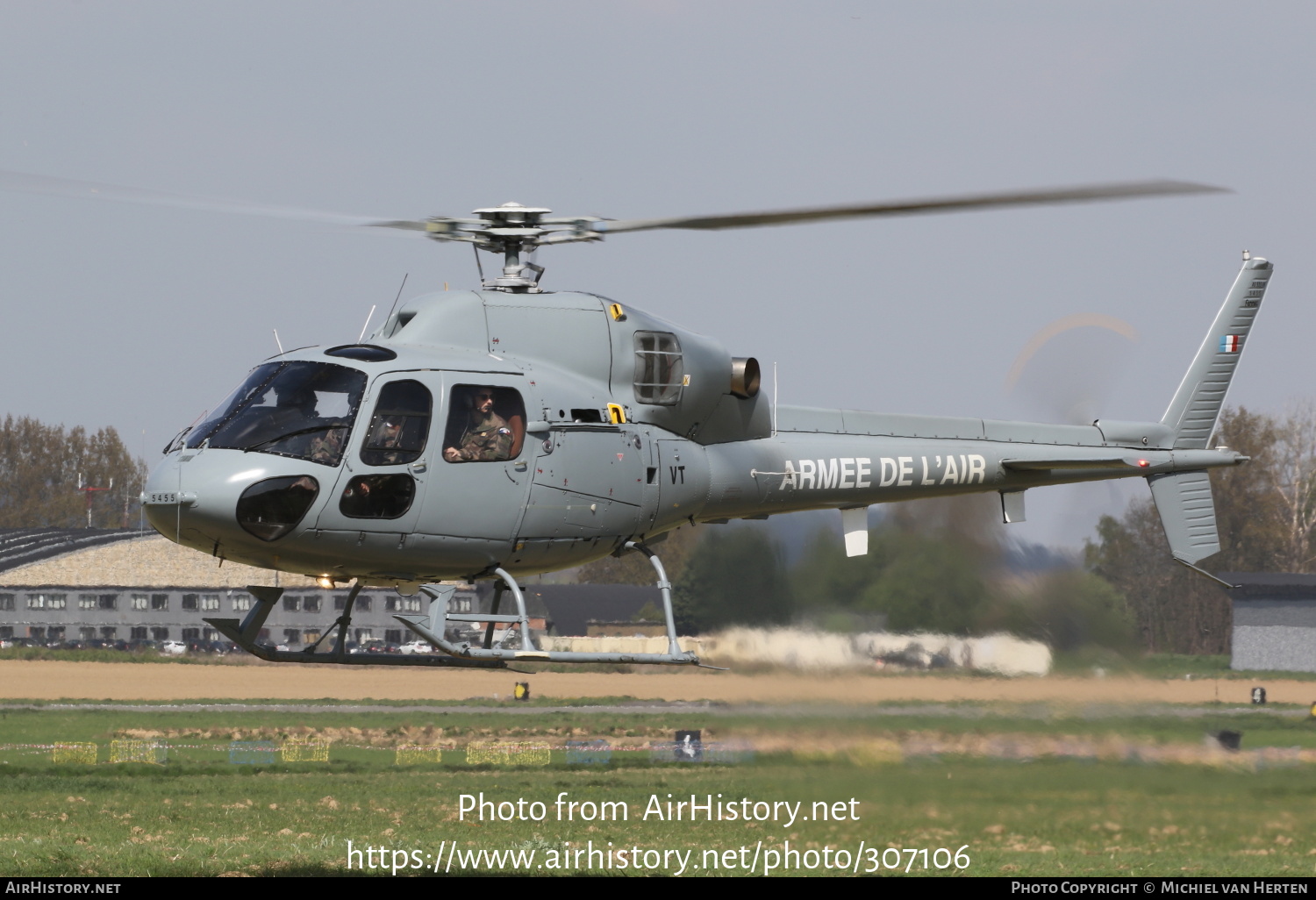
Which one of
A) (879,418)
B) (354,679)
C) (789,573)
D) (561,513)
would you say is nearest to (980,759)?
(789,573)

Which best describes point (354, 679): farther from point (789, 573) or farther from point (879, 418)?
point (879, 418)

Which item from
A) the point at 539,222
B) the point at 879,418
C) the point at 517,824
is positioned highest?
the point at 539,222

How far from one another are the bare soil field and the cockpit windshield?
370 inches

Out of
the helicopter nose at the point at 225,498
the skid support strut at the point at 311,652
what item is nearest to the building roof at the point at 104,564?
the skid support strut at the point at 311,652

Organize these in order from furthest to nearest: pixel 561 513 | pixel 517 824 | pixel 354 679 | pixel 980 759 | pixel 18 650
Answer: pixel 18 650 → pixel 354 679 → pixel 517 824 → pixel 980 759 → pixel 561 513

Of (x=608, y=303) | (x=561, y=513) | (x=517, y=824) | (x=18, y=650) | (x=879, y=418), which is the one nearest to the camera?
(x=561, y=513)

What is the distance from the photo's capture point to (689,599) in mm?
20734

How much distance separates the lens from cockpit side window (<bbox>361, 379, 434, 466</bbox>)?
39.4 feet

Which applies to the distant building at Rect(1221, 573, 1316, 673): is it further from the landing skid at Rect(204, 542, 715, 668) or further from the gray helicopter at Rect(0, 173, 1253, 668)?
the landing skid at Rect(204, 542, 715, 668)

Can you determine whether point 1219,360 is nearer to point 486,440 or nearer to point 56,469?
point 486,440

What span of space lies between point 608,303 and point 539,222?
110 cm

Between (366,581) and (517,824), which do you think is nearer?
(366,581)

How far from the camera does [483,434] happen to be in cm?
1252

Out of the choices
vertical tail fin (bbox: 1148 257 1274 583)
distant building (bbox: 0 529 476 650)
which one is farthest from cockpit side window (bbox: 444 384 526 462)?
distant building (bbox: 0 529 476 650)
